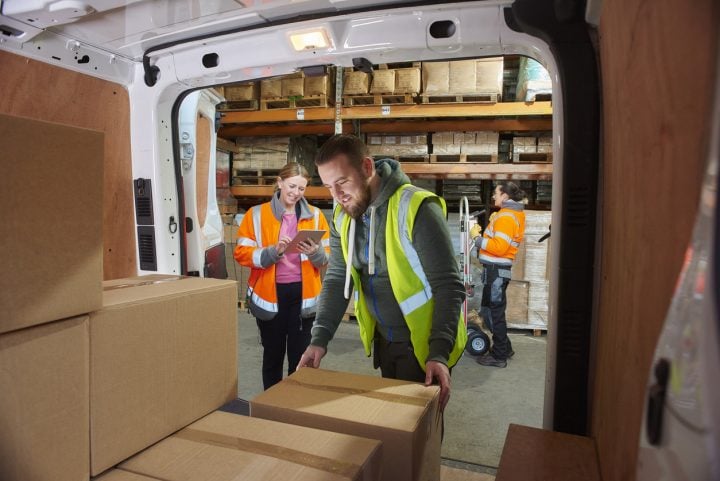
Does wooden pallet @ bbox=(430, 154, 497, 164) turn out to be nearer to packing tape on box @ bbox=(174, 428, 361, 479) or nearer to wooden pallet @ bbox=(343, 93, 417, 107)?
wooden pallet @ bbox=(343, 93, 417, 107)

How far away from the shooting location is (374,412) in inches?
52.4

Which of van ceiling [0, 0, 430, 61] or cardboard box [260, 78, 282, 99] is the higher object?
cardboard box [260, 78, 282, 99]

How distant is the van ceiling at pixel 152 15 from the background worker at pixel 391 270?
23.0 inches

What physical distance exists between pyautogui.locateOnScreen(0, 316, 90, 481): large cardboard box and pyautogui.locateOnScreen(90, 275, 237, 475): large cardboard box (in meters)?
0.04

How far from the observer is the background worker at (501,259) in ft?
15.8

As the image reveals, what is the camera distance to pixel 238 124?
6.71 meters

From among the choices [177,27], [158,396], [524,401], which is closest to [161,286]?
[158,396]

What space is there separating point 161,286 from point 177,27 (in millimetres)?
1405

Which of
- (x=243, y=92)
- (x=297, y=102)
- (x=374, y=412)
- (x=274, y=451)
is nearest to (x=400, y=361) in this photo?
(x=374, y=412)

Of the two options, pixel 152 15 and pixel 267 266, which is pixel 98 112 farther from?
pixel 267 266

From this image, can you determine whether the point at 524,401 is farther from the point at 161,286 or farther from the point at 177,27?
the point at 177,27

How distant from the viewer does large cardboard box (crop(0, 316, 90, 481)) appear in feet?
2.69

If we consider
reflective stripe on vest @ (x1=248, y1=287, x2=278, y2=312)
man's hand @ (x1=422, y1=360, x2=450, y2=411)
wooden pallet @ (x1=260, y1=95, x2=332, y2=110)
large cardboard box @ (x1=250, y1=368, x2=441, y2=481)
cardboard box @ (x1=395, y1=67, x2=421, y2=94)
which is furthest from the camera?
wooden pallet @ (x1=260, y1=95, x2=332, y2=110)

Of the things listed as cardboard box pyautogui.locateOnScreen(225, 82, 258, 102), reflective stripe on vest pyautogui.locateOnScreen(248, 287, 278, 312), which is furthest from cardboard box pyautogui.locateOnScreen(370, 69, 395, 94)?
reflective stripe on vest pyautogui.locateOnScreen(248, 287, 278, 312)
